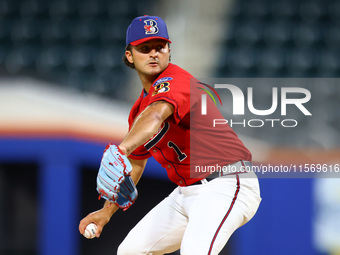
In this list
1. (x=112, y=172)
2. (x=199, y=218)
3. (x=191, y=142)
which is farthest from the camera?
(x=191, y=142)

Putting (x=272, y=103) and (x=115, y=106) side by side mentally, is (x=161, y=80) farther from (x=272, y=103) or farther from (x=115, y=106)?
(x=272, y=103)

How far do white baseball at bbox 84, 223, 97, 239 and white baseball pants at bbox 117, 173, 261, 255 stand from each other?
0.14 m

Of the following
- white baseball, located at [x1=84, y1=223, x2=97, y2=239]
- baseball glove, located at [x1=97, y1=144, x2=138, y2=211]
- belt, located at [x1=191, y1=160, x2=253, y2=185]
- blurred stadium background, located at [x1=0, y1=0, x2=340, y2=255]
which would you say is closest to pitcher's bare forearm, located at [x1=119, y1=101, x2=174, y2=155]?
baseball glove, located at [x1=97, y1=144, x2=138, y2=211]

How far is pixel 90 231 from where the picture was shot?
7.66 feet

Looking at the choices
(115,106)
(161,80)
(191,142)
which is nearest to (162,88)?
(161,80)

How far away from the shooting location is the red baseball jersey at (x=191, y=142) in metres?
2.22

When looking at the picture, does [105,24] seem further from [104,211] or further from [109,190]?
[109,190]

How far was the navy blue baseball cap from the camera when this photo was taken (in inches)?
88.0

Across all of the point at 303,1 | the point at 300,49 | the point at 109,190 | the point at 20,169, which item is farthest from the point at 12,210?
the point at 303,1

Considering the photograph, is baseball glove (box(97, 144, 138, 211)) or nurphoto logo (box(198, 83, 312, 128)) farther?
nurphoto logo (box(198, 83, 312, 128))

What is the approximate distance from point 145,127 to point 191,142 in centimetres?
40

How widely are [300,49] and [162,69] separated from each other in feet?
14.0

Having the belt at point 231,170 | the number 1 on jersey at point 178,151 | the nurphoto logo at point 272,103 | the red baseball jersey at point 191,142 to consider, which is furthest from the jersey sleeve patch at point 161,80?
the nurphoto logo at point 272,103

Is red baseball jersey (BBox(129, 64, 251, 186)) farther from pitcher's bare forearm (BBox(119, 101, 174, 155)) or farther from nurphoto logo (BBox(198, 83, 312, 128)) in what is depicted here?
nurphoto logo (BBox(198, 83, 312, 128))
